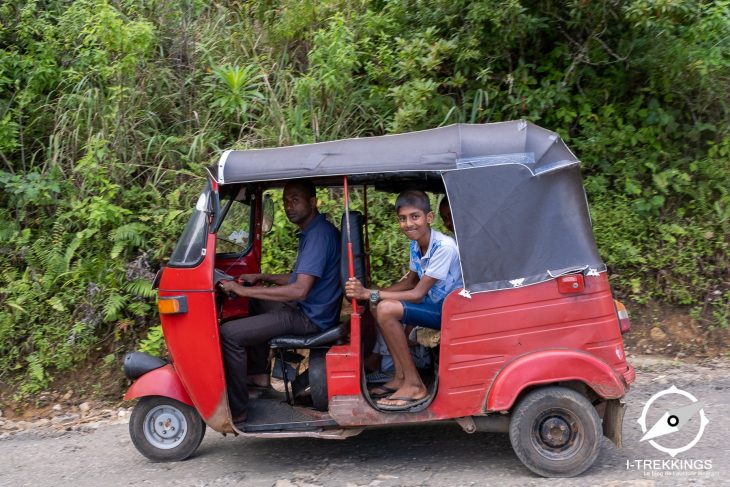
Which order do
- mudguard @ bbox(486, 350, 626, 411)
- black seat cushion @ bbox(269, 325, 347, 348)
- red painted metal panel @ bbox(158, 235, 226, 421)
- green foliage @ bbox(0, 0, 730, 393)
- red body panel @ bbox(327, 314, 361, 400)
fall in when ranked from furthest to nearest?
1. green foliage @ bbox(0, 0, 730, 393)
2. black seat cushion @ bbox(269, 325, 347, 348)
3. red painted metal panel @ bbox(158, 235, 226, 421)
4. red body panel @ bbox(327, 314, 361, 400)
5. mudguard @ bbox(486, 350, 626, 411)

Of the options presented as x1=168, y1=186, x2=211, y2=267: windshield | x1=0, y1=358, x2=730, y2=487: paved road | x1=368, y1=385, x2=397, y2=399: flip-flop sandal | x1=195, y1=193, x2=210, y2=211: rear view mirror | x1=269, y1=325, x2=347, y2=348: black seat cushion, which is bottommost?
x1=0, y1=358, x2=730, y2=487: paved road

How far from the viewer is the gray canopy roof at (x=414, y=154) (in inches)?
175

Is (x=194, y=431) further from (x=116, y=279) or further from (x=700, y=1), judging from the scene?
(x=700, y=1)

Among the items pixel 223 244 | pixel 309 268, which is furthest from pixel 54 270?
pixel 309 268

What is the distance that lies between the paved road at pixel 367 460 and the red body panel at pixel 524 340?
55 cm

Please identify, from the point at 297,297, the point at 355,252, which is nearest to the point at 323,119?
the point at 355,252

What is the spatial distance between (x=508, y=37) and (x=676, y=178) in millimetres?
2265

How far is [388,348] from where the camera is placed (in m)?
4.81

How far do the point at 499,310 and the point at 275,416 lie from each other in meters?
1.65

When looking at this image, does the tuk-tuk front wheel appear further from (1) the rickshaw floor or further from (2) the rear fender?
(1) the rickshaw floor

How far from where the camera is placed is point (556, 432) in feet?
14.7

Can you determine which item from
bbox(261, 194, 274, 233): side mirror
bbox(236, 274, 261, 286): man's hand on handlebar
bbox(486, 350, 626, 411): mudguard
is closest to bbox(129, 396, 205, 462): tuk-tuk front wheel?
bbox(236, 274, 261, 286): man's hand on handlebar

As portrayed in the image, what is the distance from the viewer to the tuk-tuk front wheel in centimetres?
498

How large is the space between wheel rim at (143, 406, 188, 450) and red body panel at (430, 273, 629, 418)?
1.87 metres
